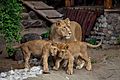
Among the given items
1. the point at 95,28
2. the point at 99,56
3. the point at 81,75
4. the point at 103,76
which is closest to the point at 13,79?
the point at 81,75

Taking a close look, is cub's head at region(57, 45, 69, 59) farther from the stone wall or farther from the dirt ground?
the stone wall

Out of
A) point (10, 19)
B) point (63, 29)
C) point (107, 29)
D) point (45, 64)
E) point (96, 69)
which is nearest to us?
point (10, 19)

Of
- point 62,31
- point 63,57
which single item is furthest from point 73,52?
point 62,31

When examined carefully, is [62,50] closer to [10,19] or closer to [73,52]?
[73,52]

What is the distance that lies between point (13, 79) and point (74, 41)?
149cm

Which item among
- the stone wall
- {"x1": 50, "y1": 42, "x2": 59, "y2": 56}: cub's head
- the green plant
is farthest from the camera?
the stone wall

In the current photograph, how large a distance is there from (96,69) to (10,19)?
217 cm

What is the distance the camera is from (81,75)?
7.83m

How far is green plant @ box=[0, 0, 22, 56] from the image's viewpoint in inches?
289

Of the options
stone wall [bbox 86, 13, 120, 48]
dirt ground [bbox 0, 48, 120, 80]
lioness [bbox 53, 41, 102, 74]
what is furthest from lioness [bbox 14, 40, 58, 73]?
stone wall [bbox 86, 13, 120, 48]

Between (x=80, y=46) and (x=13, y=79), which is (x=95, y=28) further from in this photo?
(x=13, y=79)

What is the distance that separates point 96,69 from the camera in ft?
27.5

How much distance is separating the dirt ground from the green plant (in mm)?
954

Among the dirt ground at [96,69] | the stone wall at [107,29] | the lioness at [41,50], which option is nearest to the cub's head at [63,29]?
the lioness at [41,50]
